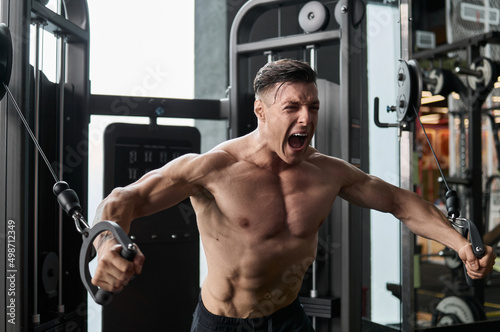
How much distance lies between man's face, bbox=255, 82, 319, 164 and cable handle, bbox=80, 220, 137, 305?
0.64 meters

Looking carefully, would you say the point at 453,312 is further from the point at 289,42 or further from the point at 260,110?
the point at 260,110

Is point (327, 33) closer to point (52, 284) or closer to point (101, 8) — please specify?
point (101, 8)

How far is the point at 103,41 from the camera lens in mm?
2896

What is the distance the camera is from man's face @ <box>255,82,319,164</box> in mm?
1626

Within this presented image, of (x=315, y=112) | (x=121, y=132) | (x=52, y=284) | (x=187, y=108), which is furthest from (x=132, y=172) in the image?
(x=315, y=112)

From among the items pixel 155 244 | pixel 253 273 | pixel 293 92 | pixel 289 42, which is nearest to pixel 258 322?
pixel 253 273

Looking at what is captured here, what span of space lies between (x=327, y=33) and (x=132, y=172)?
114 cm

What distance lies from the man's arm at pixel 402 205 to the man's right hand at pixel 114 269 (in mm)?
923

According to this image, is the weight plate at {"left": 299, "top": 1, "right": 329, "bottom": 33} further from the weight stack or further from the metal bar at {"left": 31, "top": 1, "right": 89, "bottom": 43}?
the metal bar at {"left": 31, "top": 1, "right": 89, "bottom": 43}

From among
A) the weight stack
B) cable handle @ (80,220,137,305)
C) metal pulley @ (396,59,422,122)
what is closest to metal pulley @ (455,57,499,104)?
metal pulley @ (396,59,422,122)

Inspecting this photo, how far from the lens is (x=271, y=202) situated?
1.72m

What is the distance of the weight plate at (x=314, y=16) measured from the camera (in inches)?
103

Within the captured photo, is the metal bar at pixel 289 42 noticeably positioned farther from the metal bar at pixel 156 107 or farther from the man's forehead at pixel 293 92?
the man's forehead at pixel 293 92

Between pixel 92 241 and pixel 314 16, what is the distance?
5.89 ft
